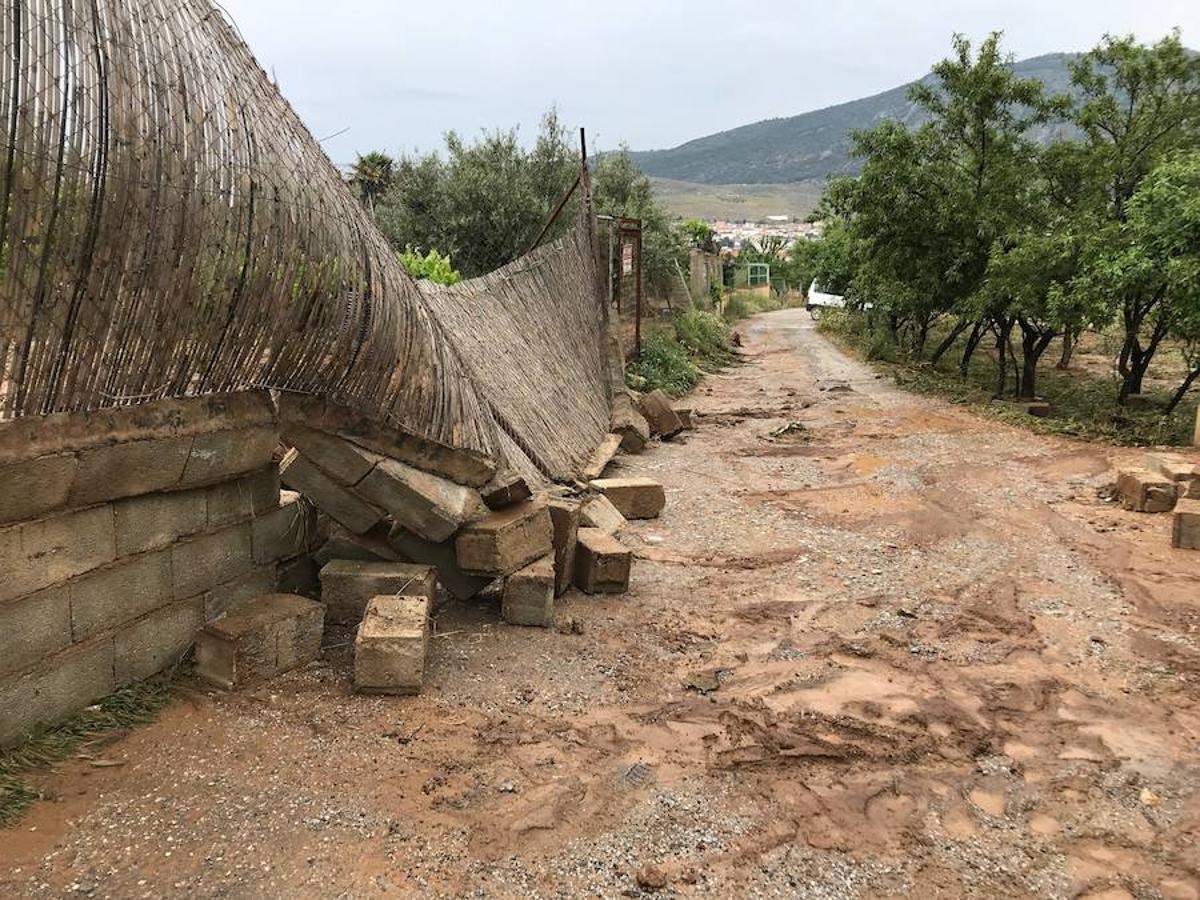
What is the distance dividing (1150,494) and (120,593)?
7744 mm

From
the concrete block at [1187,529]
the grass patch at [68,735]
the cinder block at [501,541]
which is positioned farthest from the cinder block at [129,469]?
the concrete block at [1187,529]

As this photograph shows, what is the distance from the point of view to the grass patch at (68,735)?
3100mm

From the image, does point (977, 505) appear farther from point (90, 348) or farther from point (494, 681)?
point (90, 348)

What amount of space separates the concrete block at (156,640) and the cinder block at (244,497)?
407 millimetres

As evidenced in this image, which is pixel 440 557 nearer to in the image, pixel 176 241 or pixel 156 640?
pixel 156 640

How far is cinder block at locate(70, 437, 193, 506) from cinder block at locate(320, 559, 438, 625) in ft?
3.42

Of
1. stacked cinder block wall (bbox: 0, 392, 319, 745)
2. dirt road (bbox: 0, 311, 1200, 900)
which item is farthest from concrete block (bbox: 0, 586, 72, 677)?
dirt road (bbox: 0, 311, 1200, 900)

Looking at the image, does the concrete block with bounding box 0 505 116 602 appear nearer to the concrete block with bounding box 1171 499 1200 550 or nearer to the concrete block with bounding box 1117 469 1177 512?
the concrete block with bounding box 1171 499 1200 550

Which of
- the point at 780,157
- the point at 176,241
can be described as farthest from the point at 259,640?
the point at 780,157

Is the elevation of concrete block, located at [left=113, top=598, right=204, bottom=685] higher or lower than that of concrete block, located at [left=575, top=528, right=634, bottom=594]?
higher

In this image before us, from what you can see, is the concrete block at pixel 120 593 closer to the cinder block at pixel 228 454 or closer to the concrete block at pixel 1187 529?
the cinder block at pixel 228 454

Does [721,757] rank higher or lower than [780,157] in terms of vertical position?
lower

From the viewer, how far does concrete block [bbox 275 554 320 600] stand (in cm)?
466

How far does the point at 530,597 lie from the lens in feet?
16.0
